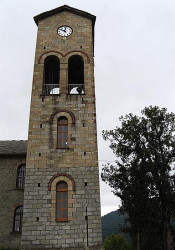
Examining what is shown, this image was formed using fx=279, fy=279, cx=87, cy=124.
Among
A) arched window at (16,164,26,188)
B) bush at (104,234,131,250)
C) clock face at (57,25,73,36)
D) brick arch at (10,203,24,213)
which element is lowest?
bush at (104,234,131,250)

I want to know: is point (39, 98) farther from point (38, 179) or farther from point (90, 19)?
point (90, 19)

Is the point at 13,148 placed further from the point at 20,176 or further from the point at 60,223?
the point at 60,223

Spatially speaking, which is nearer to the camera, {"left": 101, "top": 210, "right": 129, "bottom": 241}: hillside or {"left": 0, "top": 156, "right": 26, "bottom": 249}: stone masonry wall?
{"left": 0, "top": 156, "right": 26, "bottom": 249}: stone masonry wall

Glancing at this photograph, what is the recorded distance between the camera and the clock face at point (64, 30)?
23225mm

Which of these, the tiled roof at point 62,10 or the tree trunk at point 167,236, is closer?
the tree trunk at point 167,236

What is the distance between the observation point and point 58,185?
17.4 meters

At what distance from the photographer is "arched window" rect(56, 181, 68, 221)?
53.8 feet

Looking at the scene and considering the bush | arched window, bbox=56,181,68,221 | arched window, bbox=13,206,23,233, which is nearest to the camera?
arched window, bbox=56,181,68,221

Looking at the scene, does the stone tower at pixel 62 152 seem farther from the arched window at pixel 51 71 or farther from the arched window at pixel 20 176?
the arched window at pixel 20 176

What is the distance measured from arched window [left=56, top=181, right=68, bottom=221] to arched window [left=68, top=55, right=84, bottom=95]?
7129 millimetres

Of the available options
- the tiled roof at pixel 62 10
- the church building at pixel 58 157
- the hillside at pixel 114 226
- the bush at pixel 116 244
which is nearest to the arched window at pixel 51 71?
the church building at pixel 58 157

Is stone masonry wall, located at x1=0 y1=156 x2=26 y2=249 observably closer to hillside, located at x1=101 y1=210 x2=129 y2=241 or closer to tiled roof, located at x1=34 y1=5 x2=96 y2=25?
hillside, located at x1=101 y1=210 x2=129 y2=241

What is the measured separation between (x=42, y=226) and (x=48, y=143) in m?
5.18

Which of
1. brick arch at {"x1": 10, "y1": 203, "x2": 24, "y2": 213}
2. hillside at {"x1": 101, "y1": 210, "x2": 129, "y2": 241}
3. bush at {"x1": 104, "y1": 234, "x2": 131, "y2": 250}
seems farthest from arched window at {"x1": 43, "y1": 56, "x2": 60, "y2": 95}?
bush at {"x1": 104, "y1": 234, "x2": 131, "y2": 250}
